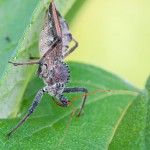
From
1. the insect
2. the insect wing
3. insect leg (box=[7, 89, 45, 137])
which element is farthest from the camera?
the insect

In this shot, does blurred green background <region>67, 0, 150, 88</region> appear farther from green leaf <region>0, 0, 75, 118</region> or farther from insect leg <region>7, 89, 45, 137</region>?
green leaf <region>0, 0, 75, 118</region>

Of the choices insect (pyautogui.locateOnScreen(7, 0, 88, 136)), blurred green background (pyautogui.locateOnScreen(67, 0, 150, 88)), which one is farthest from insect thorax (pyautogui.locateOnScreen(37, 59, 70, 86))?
blurred green background (pyautogui.locateOnScreen(67, 0, 150, 88))

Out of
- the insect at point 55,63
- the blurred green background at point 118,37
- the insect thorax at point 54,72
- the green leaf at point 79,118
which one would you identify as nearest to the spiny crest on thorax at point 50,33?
the insect at point 55,63

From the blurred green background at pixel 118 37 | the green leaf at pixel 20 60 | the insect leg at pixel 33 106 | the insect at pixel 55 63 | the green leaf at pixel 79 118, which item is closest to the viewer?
the green leaf at pixel 20 60

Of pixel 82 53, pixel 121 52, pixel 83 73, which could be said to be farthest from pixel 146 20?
pixel 83 73

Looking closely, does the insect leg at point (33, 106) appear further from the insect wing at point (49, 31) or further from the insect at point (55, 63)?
the insect wing at point (49, 31)
